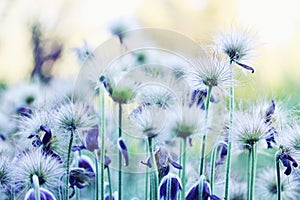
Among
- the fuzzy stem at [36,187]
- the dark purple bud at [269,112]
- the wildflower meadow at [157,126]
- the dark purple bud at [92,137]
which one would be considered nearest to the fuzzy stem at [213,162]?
the wildflower meadow at [157,126]

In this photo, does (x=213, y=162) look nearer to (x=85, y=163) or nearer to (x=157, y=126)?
(x=157, y=126)

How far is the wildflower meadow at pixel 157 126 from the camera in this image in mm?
1201

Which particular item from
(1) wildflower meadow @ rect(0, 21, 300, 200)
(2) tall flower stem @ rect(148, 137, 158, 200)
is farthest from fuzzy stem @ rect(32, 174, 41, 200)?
(2) tall flower stem @ rect(148, 137, 158, 200)

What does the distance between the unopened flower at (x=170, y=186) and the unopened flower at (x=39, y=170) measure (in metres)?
0.22

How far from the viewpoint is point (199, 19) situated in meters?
1.25

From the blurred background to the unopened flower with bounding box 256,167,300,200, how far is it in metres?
0.18

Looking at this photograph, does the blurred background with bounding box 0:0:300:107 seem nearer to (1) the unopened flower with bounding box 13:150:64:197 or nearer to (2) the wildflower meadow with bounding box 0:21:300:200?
(2) the wildflower meadow with bounding box 0:21:300:200

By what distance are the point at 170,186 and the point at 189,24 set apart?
357 mm

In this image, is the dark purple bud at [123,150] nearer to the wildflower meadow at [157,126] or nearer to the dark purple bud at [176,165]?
the wildflower meadow at [157,126]

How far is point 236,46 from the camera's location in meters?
1.18

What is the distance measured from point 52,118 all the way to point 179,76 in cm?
29

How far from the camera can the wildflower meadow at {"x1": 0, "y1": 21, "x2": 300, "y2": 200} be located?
120 centimetres

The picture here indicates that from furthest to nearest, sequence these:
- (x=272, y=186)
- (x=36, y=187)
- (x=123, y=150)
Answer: (x=272, y=186)
(x=123, y=150)
(x=36, y=187)

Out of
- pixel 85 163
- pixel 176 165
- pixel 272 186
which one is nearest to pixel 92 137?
pixel 85 163
